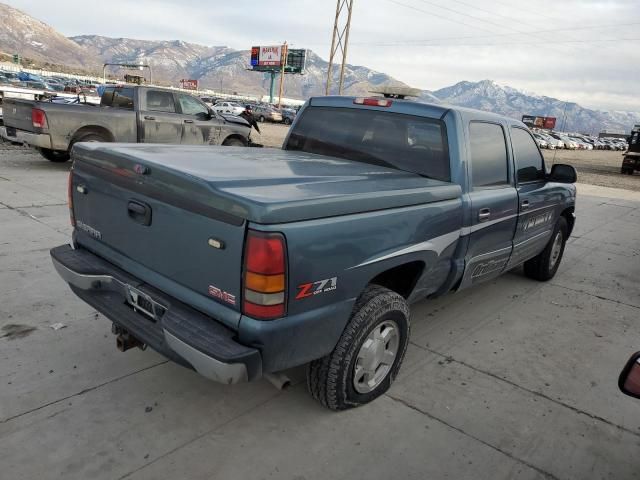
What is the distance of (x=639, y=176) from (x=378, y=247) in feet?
86.6

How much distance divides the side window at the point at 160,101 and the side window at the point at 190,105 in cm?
22

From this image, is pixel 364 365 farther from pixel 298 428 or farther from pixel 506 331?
pixel 506 331

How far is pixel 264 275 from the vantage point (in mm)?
2186

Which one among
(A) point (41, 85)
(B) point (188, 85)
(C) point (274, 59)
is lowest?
(B) point (188, 85)

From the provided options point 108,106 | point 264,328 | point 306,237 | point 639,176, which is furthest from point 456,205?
point 639,176

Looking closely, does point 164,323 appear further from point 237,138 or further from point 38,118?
point 237,138

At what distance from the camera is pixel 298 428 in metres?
2.85

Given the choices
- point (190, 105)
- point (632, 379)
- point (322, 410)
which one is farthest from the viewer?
point (190, 105)

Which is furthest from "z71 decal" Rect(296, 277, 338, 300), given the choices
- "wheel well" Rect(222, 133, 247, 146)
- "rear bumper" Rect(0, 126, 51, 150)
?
"wheel well" Rect(222, 133, 247, 146)

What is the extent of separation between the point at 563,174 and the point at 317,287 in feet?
11.1

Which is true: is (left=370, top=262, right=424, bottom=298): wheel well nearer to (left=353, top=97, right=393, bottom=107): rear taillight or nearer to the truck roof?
the truck roof

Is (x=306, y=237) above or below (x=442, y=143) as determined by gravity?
below

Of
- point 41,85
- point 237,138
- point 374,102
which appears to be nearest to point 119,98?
point 237,138

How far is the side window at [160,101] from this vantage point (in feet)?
34.8
